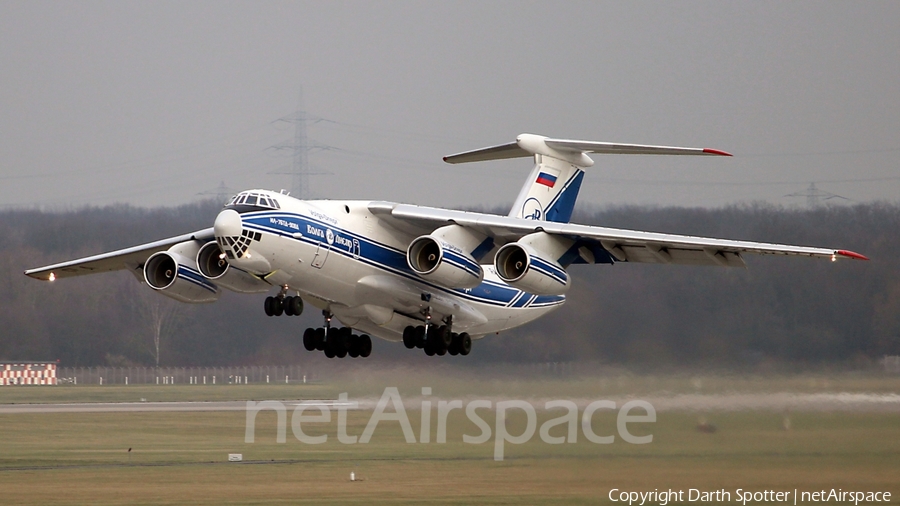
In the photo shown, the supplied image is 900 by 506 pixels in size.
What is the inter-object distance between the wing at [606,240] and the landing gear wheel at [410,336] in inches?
53.1

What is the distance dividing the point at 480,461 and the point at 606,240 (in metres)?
3.94

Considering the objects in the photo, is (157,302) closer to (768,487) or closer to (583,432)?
(583,432)

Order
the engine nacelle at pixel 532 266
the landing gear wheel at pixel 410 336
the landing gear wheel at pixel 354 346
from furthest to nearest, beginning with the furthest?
1. the landing gear wheel at pixel 354 346
2. the landing gear wheel at pixel 410 336
3. the engine nacelle at pixel 532 266

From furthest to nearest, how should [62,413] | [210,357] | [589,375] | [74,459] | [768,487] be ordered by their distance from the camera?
[210,357], [62,413], [74,459], [589,375], [768,487]

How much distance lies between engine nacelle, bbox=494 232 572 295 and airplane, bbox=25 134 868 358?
1 cm

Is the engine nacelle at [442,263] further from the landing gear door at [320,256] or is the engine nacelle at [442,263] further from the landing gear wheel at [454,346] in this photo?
the landing gear wheel at [454,346]

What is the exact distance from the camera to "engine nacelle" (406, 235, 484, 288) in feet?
51.3

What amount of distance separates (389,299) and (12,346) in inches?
779

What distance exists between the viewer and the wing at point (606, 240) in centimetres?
1570

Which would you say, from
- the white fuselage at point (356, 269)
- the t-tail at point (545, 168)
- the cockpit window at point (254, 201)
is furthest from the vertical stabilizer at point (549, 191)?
the cockpit window at point (254, 201)

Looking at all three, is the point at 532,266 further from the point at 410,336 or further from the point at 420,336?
the point at 410,336

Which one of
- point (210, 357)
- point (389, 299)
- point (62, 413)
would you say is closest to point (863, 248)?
point (389, 299)

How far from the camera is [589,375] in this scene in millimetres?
17656

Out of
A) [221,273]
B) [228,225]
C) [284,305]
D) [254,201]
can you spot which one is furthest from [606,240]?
[221,273]
